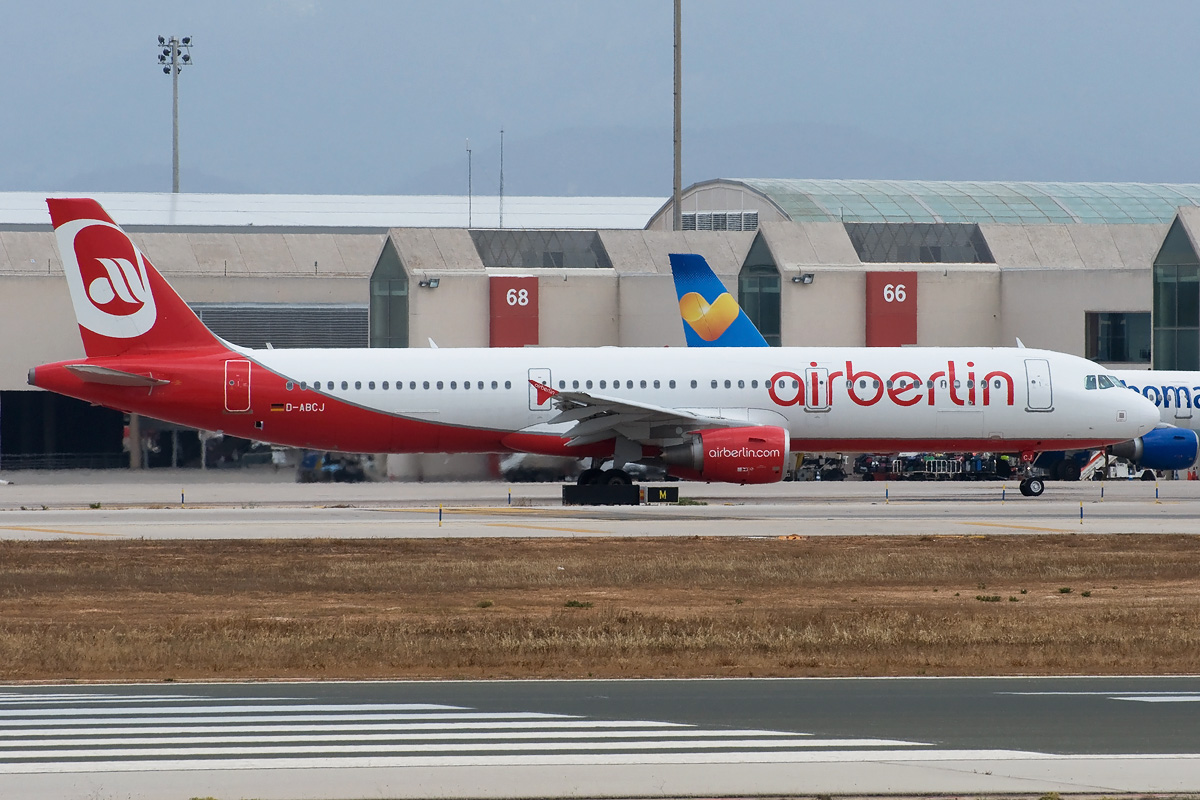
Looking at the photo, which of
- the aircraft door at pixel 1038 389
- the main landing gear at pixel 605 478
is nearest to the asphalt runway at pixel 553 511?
the main landing gear at pixel 605 478

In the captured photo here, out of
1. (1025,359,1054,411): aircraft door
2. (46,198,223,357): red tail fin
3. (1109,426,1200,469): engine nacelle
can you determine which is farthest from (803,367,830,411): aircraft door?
(46,198,223,357): red tail fin

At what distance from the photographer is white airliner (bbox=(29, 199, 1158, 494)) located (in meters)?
40.8

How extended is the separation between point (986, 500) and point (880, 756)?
32.3 m

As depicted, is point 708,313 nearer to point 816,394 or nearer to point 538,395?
point 816,394

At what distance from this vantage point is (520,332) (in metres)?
61.5

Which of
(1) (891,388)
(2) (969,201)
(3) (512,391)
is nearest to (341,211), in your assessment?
(2) (969,201)

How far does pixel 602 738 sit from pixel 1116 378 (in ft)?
127

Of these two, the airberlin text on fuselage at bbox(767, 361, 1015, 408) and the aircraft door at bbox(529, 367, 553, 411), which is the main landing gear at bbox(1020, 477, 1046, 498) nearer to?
the airberlin text on fuselage at bbox(767, 361, 1015, 408)

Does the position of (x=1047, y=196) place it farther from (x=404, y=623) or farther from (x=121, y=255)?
(x=404, y=623)

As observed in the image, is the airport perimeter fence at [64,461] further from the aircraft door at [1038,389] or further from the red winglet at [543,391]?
the aircraft door at [1038,389]

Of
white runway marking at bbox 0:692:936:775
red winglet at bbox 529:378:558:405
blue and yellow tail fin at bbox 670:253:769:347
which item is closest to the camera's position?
white runway marking at bbox 0:692:936:775

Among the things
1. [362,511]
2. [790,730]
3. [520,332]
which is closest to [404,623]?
[790,730]

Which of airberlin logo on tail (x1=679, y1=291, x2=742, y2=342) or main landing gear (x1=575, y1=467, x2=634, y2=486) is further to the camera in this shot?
airberlin logo on tail (x1=679, y1=291, x2=742, y2=342)

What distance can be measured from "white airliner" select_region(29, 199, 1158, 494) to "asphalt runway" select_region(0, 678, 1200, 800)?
84.6ft
